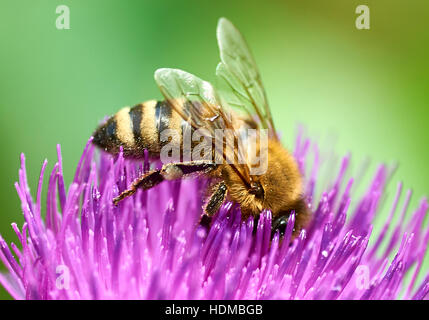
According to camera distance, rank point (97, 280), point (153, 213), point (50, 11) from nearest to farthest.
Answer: point (97, 280)
point (153, 213)
point (50, 11)

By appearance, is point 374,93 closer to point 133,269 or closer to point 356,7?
point 356,7

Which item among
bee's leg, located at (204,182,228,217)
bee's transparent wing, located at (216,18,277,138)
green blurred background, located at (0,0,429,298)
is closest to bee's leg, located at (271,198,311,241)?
bee's leg, located at (204,182,228,217)

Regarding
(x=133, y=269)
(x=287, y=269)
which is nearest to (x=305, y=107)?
(x=287, y=269)

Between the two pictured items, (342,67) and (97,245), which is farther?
(342,67)

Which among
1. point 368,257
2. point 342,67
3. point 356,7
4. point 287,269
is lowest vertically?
point 368,257

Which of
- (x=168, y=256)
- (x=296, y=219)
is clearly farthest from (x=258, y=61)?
(x=168, y=256)

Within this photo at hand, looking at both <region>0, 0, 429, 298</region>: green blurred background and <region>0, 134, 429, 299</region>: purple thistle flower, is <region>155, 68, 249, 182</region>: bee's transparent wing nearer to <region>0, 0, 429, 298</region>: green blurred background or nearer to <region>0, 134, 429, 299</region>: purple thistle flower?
<region>0, 134, 429, 299</region>: purple thistle flower
